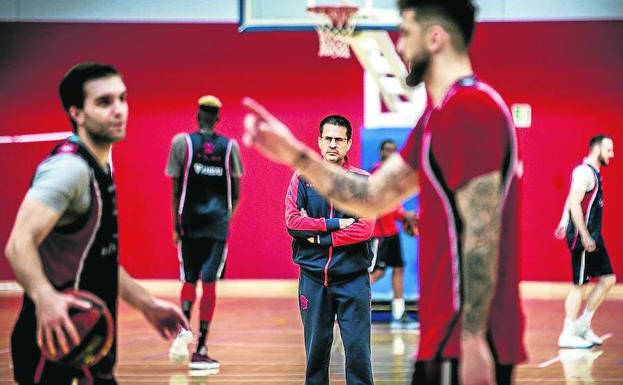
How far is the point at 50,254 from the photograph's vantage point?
3.49m

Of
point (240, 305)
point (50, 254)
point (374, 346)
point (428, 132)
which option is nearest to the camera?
point (428, 132)

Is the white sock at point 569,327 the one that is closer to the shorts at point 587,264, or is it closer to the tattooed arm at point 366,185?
the shorts at point 587,264

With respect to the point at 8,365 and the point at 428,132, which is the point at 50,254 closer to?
the point at 428,132

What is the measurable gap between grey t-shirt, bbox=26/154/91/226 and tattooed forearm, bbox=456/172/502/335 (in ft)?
4.31

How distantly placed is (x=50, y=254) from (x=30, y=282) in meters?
0.23

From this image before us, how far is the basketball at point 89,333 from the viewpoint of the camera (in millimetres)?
3406

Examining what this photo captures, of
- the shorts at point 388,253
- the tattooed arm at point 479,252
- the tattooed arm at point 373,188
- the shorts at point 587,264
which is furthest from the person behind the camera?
the shorts at point 388,253

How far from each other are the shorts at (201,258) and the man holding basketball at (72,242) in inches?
181

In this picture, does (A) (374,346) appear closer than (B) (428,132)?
No

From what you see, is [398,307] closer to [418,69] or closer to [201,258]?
[201,258]

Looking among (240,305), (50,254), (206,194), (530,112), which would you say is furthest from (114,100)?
(530,112)

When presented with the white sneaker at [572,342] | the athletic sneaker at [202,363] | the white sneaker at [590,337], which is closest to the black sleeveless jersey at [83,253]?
the athletic sneaker at [202,363]

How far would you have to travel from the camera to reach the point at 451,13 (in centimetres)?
314

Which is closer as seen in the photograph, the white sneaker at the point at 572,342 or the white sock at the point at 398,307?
the white sneaker at the point at 572,342
